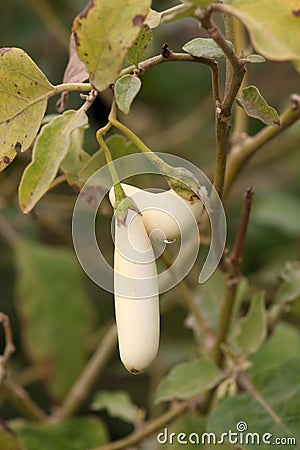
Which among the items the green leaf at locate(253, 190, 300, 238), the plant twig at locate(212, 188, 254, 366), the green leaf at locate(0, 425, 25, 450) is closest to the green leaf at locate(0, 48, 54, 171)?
the plant twig at locate(212, 188, 254, 366)

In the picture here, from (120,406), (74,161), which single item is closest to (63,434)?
(120,406)

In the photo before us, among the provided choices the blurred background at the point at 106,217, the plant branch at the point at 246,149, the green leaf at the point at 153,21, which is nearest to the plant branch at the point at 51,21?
the blurred background at the point at 106,217

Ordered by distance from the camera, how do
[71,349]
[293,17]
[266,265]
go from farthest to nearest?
[266,265], [71,349], [293,17]

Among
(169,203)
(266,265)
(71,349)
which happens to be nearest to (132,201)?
(169,203)

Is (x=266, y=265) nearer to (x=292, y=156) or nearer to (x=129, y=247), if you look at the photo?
(x=292, y=156)

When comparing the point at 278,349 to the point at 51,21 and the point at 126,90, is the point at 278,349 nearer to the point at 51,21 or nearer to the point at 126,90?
the point at 126,90
